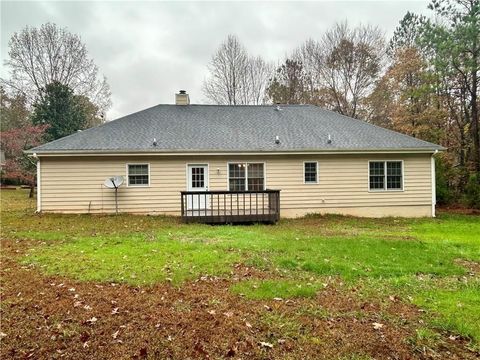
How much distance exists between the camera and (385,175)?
12.5 meters

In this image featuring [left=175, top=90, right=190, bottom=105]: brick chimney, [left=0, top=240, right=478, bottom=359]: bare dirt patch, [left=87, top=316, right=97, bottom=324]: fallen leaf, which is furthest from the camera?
[left=175, top=90, right=190, bottom=105]: brick chimney

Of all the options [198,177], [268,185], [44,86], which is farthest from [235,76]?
[268,185]

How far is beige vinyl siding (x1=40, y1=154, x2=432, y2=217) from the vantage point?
11.6 meters

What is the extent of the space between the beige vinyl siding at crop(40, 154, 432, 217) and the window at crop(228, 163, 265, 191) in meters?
0.21

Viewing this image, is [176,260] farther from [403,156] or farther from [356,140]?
[403,156]

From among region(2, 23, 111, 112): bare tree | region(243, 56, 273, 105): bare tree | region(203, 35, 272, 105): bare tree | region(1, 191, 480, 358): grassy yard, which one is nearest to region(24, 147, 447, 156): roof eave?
region(1, 191, 480, 358): grassy yard

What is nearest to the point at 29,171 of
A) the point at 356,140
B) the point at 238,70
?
the point at 238,70

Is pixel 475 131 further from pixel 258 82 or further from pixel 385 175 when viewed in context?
pixel 258 82

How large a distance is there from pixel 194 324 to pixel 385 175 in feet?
37.7

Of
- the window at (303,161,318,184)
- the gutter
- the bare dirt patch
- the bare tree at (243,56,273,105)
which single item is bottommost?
the bare dirt patch

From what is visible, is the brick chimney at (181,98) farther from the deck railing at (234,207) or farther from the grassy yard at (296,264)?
the grassy yard at (296,264)

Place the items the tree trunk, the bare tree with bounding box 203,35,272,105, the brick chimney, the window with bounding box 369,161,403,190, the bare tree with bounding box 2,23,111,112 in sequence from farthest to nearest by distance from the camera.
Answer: the bare tree with bounding box 203,35,272,105 → the bare tree with bounding box 2,23,111,112 → the brick chimney → the tree trunk → the window with bounding box 369,161,403,190

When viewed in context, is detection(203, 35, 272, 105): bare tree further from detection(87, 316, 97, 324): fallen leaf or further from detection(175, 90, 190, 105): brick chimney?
detection(87, 316, 97, 324): fallen leaf

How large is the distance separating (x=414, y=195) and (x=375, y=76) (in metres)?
14.4
